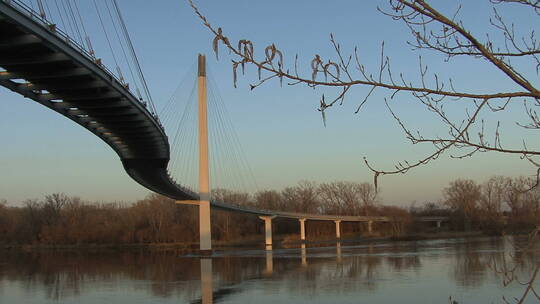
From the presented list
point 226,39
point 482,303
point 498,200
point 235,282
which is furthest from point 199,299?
point 498,200

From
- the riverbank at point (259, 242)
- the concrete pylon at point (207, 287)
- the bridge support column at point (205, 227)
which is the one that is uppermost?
the bridge support column at point (205, 227)

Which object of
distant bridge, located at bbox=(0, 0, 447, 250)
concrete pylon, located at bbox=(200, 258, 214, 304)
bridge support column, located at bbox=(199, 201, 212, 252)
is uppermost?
distant bridge, located at bbox=(0, 0, 447, 250)

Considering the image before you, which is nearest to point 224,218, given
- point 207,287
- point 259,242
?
point 259,242

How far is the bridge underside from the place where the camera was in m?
16.6

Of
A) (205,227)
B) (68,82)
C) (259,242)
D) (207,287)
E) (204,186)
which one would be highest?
(68,82)

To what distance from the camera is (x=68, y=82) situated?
68.3 ft

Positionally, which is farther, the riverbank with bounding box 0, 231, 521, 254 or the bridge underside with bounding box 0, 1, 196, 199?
the riverbank with bounding box 0, 231, 521, 254

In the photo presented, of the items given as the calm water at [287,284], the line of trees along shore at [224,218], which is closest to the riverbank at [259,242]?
the line of trees along shore at [224,218]

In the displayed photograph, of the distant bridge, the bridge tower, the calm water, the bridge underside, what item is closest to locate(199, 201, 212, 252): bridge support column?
the bridge tower

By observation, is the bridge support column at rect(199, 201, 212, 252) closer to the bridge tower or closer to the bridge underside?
the bridge tower

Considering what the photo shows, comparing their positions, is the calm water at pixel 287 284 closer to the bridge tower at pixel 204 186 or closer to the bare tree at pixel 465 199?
the bridge tower at pixel 204 186

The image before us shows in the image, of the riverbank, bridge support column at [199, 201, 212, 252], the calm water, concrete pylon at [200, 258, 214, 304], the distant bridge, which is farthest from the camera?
the riverbank

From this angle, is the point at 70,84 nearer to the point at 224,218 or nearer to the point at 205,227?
the point at 205,227

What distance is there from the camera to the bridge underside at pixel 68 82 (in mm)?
16562
